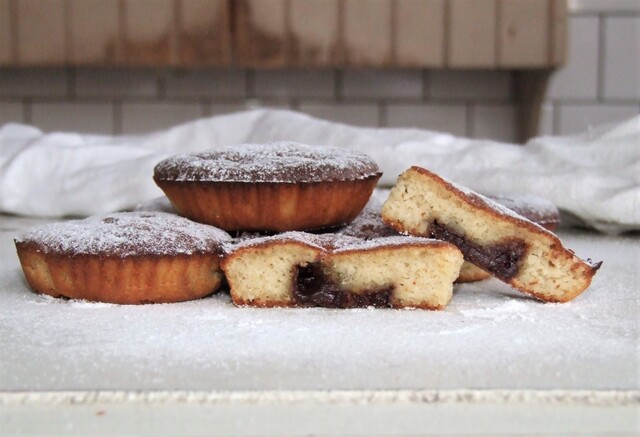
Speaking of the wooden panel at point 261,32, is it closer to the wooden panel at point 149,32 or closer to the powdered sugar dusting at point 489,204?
the wooden panel at point 149,32

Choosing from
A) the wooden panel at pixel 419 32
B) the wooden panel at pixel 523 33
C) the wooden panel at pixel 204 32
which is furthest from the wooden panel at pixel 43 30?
the wooden panel at pixel 523 33

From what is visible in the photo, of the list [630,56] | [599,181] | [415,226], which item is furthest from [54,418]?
[630,56]

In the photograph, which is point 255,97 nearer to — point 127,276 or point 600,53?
point 600,53

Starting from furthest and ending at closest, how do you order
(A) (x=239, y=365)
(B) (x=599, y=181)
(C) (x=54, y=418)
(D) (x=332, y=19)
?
(D) (x=332, y=19) → (B) (x=599, y=181) → (A) (x=239, y=365) → (C) (x=54, y=418)

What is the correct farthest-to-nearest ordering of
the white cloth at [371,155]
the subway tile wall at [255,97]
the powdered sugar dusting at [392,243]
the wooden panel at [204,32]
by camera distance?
the subway tile wall at [255,97] < the wooden panel at [204,32] < the white cloth at [371,155] < the powdered sugar dusting at [392,243]

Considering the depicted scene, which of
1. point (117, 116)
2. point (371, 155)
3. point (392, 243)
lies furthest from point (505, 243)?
point (117, 116)

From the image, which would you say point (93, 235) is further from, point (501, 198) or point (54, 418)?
point (501, 198)
